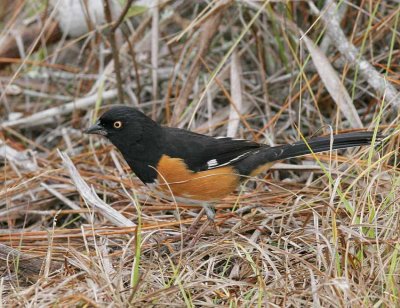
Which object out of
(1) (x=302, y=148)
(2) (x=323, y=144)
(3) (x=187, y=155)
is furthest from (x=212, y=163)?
(2) (x=323, y=144)

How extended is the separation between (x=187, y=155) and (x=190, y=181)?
13 centimetres

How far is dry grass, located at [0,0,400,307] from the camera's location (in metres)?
2.68

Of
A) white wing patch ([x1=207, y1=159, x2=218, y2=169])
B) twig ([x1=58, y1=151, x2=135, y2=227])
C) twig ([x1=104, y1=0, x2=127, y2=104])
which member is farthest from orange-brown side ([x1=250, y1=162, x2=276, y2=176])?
twig ([x1=104, y1=0, x2=127, y2=104])

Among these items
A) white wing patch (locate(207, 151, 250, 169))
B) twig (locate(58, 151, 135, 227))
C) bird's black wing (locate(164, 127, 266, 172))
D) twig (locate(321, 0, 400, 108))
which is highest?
twig (locate(321, 0, 400, 108))

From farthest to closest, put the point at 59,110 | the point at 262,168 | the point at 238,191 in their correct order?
1. the point at 59,110
2. the point at 238,191
3. the point at 262,168

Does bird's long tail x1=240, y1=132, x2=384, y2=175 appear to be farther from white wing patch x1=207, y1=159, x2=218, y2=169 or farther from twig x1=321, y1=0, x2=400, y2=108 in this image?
twig x1=321, y1=0, x2=400, y2=108

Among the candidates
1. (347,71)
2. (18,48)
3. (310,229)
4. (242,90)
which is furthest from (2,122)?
(310,229)

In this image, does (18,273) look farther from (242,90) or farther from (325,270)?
(242,90)

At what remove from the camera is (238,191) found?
4.04 metres

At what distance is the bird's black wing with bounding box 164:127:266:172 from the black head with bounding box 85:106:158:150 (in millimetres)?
147

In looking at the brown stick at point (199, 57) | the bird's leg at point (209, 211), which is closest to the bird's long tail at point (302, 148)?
the bird's leg at point (209, 211)

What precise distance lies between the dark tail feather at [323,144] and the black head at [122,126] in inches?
25.0

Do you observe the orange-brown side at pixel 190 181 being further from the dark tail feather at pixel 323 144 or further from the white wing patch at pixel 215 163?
the dark tail feather at pixel 323 144

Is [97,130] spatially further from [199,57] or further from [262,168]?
[199,57]
